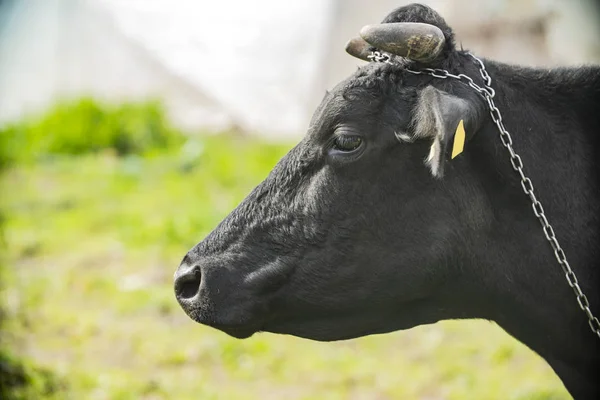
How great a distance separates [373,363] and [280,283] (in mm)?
3392

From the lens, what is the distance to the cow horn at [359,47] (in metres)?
3.13

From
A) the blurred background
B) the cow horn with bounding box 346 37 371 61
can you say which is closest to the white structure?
the blurred background

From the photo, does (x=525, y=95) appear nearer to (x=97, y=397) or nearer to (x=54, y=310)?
(x=97, y=397)

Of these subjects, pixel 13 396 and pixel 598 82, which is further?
pixel 13 396

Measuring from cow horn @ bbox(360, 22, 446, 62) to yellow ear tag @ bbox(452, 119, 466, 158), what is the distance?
0.34 meters

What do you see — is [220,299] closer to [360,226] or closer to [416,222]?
[360,226]

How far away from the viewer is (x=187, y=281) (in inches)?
118

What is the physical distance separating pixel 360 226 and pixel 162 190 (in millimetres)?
8060

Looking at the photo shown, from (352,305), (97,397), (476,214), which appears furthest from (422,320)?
(97,397)

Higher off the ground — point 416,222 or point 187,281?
point 416,222

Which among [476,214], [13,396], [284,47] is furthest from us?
[284,47]

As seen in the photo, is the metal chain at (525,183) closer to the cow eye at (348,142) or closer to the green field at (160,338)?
the cow eye at (348,142)

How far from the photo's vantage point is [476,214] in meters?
2.81

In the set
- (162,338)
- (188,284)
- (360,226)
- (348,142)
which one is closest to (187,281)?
(188,284)
